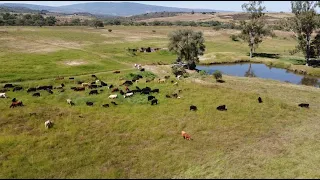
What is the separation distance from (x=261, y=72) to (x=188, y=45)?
20058mm

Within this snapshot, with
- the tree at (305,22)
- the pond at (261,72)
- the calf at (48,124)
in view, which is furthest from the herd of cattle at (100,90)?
the tree at (305,22)

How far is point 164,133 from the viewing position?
29891 millimetres

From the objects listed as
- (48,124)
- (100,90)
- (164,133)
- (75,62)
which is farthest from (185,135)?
(75,62)

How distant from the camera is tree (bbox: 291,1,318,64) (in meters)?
71.0

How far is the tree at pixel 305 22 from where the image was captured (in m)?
71.0

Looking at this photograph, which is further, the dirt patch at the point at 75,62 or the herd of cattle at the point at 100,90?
the dirt patch at the point at 75,62

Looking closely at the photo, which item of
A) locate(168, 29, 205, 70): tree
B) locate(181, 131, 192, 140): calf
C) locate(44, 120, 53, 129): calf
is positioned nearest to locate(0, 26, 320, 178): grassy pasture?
locate(44, 120, 53, 129): calf

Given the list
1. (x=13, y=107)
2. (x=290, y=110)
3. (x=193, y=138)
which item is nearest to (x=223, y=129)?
(x=193, y=138)

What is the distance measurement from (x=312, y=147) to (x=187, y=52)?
123 feet

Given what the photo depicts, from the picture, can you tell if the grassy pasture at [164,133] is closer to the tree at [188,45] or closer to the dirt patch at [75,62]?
the dirt patch at [75,62]

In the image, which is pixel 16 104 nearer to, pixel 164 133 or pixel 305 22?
pixel 164 133

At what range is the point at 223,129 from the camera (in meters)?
31.4

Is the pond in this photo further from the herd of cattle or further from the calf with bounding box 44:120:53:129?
the calf with bounding box 44:120:53:129

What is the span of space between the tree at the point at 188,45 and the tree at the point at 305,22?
81.8 ft
